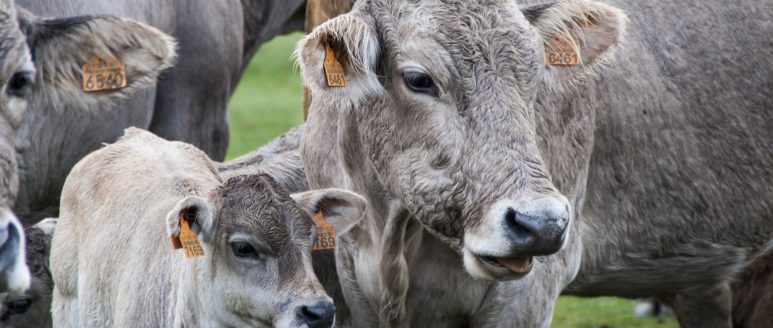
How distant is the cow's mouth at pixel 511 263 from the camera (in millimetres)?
6203

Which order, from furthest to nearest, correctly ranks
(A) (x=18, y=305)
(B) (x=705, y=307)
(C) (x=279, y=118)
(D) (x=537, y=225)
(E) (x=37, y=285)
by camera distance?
(C) (x=279, y=118) < (B) (x=705, y=307) < (E) (x=37, y=285) < (A) (x=18, y=305) < (D) (x=537, y=225)

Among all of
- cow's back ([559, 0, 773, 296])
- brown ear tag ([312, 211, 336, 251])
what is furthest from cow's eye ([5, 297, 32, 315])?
cow's back ([559, 0, 773, 296])

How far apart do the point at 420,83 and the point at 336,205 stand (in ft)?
2.55

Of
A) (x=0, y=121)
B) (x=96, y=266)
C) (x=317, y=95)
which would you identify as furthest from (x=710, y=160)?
(x=0, y=121)

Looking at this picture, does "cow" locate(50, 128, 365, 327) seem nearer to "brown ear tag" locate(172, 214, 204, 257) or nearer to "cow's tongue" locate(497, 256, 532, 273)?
"brown ear tag" locate(172, 214, 204, 257)

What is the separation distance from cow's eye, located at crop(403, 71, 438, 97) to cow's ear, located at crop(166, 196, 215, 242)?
3.43 feet

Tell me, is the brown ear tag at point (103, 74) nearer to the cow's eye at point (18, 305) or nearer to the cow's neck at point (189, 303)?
the cow's neck at point (189, 303)

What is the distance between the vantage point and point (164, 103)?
9.83 meters

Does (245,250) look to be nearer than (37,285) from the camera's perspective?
Yes

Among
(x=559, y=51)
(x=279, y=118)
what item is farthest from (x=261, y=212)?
(x=279, y=118)

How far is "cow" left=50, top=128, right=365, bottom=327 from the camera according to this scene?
21.7 ft

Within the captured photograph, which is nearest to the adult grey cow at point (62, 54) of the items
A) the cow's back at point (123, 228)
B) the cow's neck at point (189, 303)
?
the cow's back at point (123, 228)

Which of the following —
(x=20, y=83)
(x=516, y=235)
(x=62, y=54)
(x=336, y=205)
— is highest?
(x=20, y=83)

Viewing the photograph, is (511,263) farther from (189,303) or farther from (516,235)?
(189,303)
